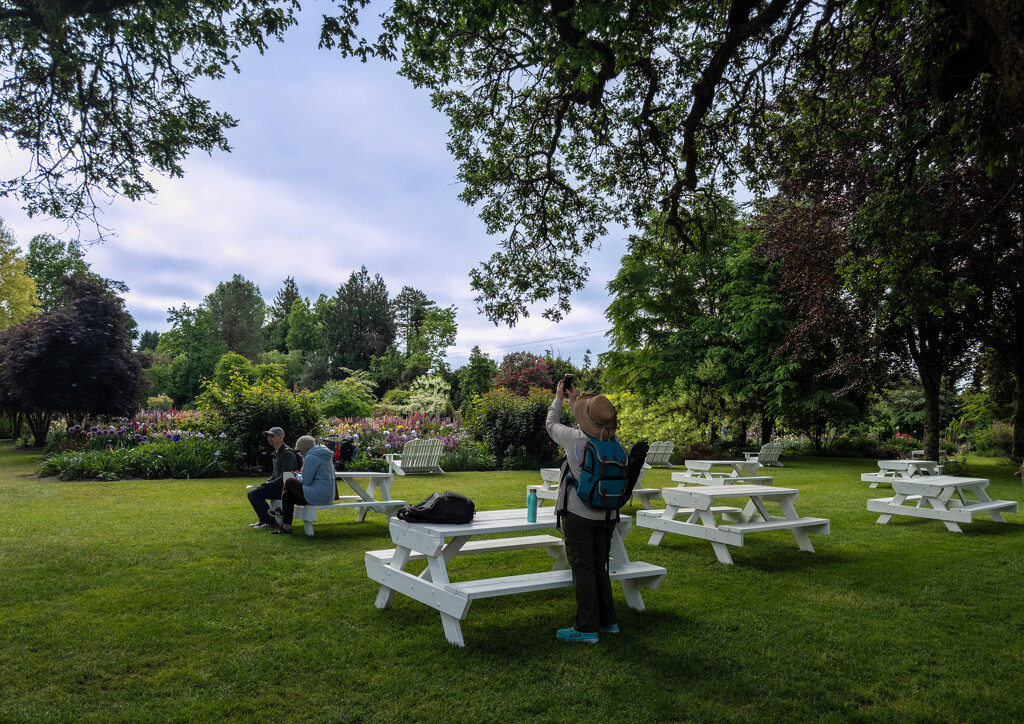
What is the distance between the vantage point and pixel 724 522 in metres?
7.47

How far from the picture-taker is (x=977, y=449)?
99.2ft

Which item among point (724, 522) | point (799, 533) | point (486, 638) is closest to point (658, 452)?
point (724, 522)

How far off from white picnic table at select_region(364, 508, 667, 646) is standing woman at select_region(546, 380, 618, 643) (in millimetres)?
260

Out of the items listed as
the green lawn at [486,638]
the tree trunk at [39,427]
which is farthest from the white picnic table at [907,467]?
the tree trunk at [39,427]

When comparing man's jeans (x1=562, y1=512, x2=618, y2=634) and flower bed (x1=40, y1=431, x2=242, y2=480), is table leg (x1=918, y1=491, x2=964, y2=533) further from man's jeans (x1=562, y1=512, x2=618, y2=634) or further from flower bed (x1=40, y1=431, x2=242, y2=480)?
flower bed (x1=40, y1=431, x2=242, y2=480)

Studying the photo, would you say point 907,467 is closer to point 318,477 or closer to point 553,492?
point 553,492

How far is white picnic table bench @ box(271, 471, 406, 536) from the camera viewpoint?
24.7 ft

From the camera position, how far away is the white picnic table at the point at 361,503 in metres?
7.52

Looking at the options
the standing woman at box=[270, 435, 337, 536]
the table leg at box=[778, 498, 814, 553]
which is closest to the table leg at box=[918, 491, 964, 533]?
the table leg at box=[778, 498, 814, 553]

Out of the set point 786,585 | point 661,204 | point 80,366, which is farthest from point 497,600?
point 80,366

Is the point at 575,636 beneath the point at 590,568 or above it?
beneath

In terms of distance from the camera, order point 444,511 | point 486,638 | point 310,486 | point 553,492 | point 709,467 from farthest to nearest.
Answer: point 709,467 → point 553,492 → point 310,486 → point 444,511 → point 486,638

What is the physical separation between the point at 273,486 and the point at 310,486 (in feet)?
1.84

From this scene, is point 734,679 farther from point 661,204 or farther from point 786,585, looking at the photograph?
point 661,204
